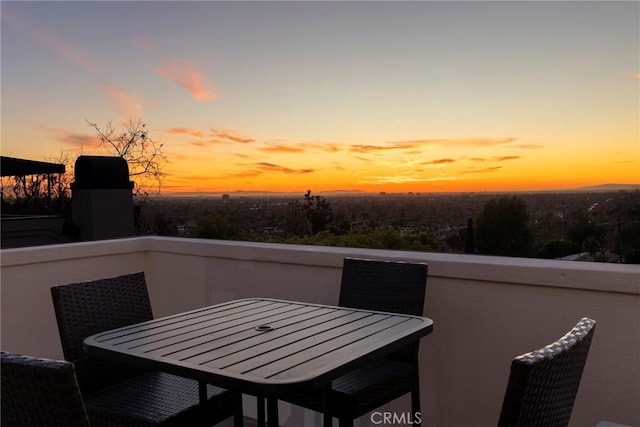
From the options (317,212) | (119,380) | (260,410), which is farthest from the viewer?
(317,212)

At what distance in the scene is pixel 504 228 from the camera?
3.62 meters

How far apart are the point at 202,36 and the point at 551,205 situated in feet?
14.3

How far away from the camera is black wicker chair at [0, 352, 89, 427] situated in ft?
4.11

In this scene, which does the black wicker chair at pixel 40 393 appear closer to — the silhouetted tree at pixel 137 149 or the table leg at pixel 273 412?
the table leg at pixel 273 412

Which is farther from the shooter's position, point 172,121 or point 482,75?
point 172,121

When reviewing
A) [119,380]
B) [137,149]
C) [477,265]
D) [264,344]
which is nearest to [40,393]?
[264,344]

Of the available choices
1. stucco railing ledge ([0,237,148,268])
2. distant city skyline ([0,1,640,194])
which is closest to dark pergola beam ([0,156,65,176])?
distant city skyline ([0,1,640,194])

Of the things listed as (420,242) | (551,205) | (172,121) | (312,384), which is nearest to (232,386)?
(312,384)

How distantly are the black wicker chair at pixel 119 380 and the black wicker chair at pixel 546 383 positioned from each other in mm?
1447

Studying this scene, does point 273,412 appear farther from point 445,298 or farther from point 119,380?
point 445,298

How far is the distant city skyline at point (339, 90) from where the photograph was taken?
4.15 meters

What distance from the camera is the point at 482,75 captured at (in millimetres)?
4691

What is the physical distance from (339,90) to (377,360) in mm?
3364

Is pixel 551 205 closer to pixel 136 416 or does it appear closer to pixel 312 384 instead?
pixel 312 384
